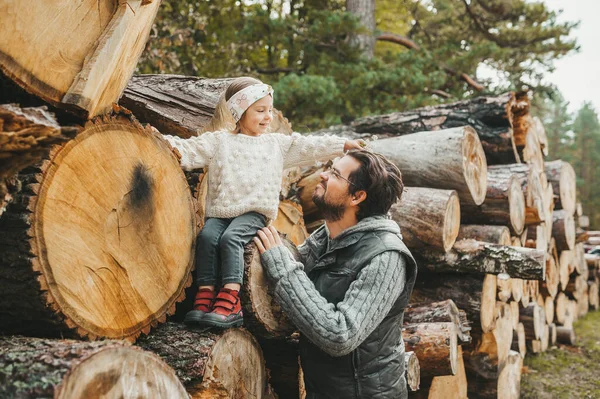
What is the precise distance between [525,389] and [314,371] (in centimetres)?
369

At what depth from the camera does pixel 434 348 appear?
301 cm

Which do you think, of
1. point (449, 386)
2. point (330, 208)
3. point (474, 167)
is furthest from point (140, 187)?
point (474, 167)

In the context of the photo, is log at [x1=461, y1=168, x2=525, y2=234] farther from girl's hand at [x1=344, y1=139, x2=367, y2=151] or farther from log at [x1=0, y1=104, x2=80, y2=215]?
log at [x1=0, y1=104, x2=80, y2=215]

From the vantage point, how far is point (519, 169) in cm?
484

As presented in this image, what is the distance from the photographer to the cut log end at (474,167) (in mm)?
3986

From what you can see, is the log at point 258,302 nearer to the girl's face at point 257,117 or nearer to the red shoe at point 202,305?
the red shoe at point 202,305

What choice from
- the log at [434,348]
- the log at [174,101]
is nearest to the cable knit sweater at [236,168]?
the log at [174,101]

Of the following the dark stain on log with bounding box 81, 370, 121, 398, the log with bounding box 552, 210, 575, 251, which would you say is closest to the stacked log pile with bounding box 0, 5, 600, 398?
the dark stain on log with bounding box 81, 370, 121, 398

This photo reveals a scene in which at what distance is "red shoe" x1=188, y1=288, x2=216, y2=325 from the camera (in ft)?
6.72

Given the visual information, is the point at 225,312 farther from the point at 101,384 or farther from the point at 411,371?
the point at 411,371

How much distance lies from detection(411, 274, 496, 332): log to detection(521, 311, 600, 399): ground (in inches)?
55.5

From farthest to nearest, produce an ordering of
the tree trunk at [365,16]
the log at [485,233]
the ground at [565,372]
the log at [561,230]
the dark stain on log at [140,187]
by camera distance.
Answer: the tree trunk at [365,16] → the log at [561,230] → the ground at [565,372] → the log at [485,233] → the dark stain on log at [140,187]

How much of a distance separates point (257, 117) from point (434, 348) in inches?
66.2

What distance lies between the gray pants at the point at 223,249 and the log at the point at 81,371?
65 cm
